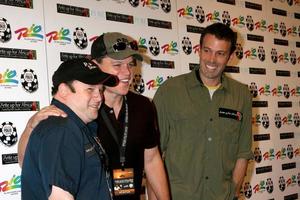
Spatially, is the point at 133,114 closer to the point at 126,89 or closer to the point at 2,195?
the point at 126,89

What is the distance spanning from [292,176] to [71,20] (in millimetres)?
2854

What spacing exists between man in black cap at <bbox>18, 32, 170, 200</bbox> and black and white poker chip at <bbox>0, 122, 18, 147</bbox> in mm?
554

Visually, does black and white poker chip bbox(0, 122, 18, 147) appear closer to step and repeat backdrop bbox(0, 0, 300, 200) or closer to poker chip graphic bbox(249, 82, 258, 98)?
step and repeat backdrop bbox(0, 0, 300, 200)

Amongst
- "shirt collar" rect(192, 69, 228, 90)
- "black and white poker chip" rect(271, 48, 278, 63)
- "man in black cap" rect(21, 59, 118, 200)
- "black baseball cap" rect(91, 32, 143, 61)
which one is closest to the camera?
"man in black cap" rect(21, 59, 118, 200)

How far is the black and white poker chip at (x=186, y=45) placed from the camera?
307 cm

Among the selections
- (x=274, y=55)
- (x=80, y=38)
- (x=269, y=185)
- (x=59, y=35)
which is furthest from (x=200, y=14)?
(x=269, y=185)

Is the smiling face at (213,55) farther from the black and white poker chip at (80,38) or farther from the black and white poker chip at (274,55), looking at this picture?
the black and white poker chip at (274,55)

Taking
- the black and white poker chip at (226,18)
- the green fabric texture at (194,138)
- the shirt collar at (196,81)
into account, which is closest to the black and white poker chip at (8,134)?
the green fabric texture at (194,138)

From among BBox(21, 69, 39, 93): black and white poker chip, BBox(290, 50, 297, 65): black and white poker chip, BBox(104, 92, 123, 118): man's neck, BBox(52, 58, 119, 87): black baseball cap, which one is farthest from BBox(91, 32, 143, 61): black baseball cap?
BBox(290, 50, 297, 65): black and white poker chip

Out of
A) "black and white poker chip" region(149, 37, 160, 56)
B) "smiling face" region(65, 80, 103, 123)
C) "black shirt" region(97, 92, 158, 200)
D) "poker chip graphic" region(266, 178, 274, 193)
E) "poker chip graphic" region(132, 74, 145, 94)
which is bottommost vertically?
"poker chip graphic" region(266, 178, 274, 193)

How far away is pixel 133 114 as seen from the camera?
187 centimetres

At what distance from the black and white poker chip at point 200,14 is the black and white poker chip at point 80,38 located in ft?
3.66

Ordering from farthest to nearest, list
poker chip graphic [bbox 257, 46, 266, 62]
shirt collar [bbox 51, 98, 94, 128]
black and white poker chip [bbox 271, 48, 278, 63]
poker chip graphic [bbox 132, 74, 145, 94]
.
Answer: black and white poker chip [bbox 271, 48, 278, 63], poker chip graphic [bbox 257, 46, 266, 62], poker chip graphic [bbox 132, 74, 145, 94], shirt collar [bbox 51, 98, 94, 128]

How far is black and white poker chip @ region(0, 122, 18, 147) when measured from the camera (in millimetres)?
2123
